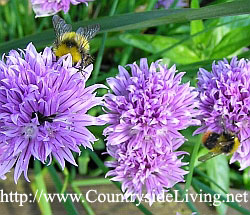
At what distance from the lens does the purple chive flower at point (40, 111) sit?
2.53 ft

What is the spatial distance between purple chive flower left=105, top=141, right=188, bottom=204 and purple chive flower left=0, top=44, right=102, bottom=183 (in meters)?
0.12

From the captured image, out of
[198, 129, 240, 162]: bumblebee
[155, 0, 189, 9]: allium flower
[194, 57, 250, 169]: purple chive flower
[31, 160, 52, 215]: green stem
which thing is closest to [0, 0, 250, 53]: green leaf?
[194, 57, 250, 169]: purple chive flower

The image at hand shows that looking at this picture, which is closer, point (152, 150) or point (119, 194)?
point (152, 150)

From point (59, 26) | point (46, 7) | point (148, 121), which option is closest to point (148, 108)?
point (148, 121)

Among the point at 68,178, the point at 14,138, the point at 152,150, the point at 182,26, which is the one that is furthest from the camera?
the point at 182,26

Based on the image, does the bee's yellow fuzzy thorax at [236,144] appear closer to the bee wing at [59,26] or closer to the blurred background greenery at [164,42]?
the blurred background greenery at [164,42]

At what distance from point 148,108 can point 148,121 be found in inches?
1.0

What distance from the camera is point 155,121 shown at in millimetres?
851

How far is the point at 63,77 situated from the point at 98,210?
59cm

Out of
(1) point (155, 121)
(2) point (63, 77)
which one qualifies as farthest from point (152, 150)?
(2) point (63, 77)

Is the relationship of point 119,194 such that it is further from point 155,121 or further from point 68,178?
point 155,121

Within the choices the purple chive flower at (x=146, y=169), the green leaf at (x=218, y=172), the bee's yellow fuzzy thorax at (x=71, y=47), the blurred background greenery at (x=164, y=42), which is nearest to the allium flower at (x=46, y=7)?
the blurred background greenery at (x=164, y=42)

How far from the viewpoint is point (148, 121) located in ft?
2.80

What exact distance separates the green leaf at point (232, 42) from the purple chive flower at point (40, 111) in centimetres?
57
